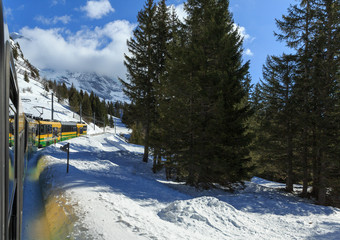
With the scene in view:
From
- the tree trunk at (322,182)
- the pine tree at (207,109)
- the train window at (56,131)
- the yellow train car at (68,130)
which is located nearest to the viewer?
the pine tree at (207,109)

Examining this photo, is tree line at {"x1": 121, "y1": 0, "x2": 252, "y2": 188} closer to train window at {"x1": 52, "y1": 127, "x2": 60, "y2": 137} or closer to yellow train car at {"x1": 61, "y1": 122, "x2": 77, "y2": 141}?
train window at {"x1": 52, "y1": 127, "x2": 60, "y2": 137}

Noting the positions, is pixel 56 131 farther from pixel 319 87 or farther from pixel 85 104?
pixel 85 104

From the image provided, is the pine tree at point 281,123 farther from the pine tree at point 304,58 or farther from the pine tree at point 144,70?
the pine tree at point 144,70

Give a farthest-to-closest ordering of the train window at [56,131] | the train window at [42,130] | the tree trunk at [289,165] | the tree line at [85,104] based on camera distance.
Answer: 1. the tree line at [85,104]
2. the train window at [56,131]
3. the train window at [42,130]
4. the tree trunk at [289,165]

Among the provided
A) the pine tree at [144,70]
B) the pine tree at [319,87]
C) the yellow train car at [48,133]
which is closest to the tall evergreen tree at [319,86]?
the pine tree at [319,87]

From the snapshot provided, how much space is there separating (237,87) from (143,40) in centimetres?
1112

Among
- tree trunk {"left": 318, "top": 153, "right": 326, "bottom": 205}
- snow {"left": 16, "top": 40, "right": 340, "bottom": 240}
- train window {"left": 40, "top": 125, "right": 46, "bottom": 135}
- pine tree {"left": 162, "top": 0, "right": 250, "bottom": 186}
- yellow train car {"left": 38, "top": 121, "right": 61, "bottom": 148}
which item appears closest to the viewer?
snow {"left": 16, "top": 40, "right": 340, "bottom": 240}

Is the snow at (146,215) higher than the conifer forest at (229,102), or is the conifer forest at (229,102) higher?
the conifer forest at (229,102)

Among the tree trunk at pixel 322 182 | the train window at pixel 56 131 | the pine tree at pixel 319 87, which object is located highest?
the pine tree at pixel 319 87

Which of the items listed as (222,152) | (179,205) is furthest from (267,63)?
(179,205)

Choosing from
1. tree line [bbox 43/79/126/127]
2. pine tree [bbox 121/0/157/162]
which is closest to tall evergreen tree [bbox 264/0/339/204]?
pine tree [bbox 121/0/157/162]

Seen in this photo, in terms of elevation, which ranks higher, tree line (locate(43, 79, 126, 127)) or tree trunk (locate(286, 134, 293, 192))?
tree line (locate(43, 79, 126, 127))

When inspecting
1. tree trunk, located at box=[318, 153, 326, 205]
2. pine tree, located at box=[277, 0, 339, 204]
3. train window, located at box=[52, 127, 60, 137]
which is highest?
pine tree, located at box=[277, 0, 339, 204]

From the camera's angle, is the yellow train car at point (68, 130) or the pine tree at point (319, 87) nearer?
the pine tree at point (319, 87)
